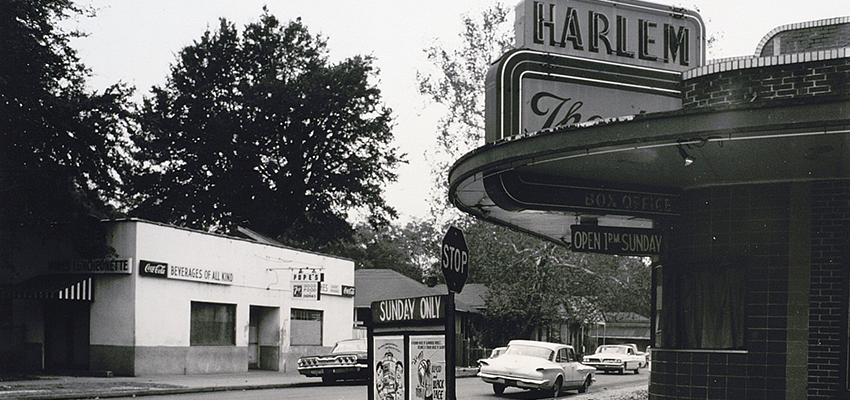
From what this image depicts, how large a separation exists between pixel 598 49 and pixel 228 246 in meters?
19.2

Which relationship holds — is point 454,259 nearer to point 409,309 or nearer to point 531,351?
point 409,309

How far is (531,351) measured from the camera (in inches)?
939

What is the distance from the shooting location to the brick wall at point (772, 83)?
10578 millimetres

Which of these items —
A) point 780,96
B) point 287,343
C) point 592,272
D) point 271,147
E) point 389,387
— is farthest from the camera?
point 271,147

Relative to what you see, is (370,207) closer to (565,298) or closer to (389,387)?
(565,298)

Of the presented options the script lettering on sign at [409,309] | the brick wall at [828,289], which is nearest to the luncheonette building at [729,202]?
the brick wall at [828,289]

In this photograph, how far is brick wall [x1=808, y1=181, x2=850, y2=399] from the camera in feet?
34.8

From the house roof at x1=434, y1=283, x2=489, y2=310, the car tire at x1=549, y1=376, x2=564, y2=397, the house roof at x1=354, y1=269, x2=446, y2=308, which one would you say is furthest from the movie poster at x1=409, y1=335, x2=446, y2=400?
the house roof at x1=434, y1=283, x2=489, y2=310

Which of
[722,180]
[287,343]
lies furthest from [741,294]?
[287,343]

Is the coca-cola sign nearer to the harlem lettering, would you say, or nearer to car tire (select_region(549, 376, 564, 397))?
car tire (select_region(549, 376, 564, 397))

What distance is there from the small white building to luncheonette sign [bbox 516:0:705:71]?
16.0 metres

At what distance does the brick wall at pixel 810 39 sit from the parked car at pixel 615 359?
31.3 meters

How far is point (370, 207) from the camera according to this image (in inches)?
2012

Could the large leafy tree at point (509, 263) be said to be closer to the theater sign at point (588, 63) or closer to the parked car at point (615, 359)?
the parked car at point (615, 359)
